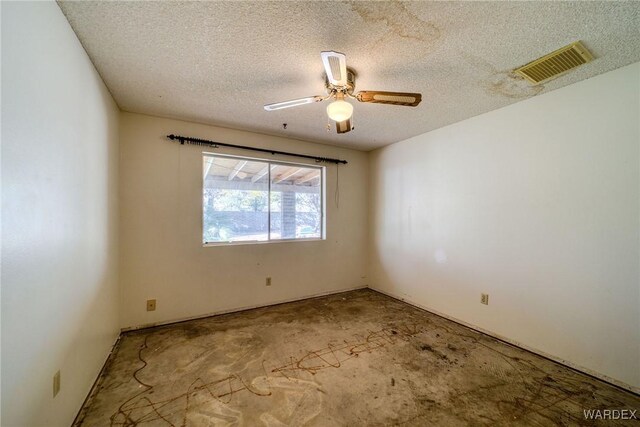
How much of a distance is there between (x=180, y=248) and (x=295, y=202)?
170cm

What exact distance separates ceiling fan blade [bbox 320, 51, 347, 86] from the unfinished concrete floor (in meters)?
2.26

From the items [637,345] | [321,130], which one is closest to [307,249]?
[321,130]

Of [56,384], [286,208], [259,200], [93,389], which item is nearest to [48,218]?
[56,384]

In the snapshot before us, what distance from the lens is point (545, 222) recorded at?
2297mm

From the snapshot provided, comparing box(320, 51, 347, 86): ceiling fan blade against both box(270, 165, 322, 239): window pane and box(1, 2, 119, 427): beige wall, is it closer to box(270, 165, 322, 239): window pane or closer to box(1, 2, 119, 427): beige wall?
box(1, 2, 119, 427): beige wall

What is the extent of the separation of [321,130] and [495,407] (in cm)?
324

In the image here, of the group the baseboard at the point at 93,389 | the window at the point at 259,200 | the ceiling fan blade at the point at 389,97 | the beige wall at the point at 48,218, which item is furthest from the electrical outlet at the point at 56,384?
the ceiling fan blade at the point at 389,97

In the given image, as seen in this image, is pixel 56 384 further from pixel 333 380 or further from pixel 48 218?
pixel 333 380

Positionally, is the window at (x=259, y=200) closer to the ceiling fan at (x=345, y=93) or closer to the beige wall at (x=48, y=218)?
the beige wall at (x=48, y=218)

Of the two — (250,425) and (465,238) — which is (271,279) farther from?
(465,238)

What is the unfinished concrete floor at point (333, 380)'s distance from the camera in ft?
5.23

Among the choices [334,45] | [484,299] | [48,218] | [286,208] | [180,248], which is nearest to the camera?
[48,218]

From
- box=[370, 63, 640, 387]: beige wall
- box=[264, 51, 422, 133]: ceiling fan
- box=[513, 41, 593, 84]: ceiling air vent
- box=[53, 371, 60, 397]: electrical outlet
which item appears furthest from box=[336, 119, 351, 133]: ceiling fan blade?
box=[53, 371, 60, 397]: electrical outlet

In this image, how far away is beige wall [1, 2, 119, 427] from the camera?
3.21 feet
